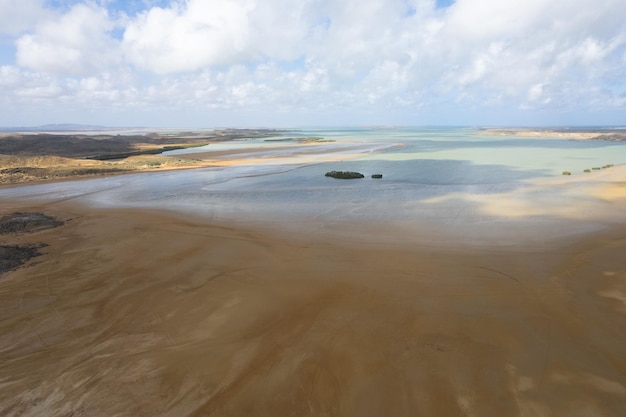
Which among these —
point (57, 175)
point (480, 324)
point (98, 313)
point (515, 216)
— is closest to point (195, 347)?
point (98, 313)

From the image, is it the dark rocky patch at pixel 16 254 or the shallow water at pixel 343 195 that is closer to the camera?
the dark rocky patch at pixel 16 254

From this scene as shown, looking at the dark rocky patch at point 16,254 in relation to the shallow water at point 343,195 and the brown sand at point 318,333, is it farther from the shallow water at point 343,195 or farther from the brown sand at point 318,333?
the shallow water at point 343,195

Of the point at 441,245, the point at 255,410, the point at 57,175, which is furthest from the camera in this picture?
the point at 57,175

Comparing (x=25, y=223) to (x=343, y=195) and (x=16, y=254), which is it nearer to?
(x=16, y=254)

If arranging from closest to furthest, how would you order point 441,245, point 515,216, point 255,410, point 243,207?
point 255,410, point 441,245, point 515,216, point 243,207

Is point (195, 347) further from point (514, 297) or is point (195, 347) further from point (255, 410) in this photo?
point (514, 297)

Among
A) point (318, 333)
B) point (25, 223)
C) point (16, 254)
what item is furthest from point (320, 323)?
point (25, 223)

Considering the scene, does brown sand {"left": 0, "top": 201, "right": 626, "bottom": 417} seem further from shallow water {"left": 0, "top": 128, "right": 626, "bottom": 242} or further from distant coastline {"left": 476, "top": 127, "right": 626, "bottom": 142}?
distant coastline {"left": 476, "top": 127, "right": 626, "bottom": 142}

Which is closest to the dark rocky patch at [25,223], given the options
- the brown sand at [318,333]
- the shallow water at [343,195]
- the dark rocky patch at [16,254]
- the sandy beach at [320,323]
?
the sandy beach at [320,323]

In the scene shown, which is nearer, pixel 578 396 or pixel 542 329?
pixel 578 396
